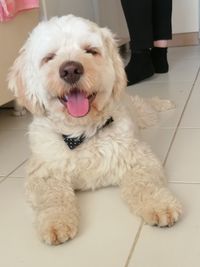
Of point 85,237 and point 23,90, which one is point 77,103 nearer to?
point 23,90

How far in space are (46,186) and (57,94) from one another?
0.76 ft

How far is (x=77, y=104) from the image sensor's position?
1.10 metres

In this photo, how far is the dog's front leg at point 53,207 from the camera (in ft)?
3.10

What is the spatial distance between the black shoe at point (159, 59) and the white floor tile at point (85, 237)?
56.0 inches

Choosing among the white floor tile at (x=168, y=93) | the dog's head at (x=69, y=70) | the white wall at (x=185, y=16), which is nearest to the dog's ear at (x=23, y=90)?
the dog's head at (x=69, y=70)

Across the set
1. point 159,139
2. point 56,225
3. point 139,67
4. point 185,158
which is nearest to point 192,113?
point 159,139

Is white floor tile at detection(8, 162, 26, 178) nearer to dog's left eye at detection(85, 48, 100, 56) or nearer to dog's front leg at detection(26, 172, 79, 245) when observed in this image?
dog's front leg at detection(26, 172, 79, 245)

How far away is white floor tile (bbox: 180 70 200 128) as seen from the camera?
1.65m

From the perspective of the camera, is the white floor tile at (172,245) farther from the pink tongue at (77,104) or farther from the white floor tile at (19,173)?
the white floor tile at (19,173)

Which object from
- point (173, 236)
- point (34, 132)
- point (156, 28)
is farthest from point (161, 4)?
point (173, 236)

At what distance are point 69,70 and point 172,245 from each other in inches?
17.6

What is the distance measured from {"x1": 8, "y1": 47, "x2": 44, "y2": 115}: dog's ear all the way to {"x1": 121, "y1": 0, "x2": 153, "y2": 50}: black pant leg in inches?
47.5

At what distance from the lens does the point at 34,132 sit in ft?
3.99

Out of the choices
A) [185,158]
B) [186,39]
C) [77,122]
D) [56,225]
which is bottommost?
[186,39]
